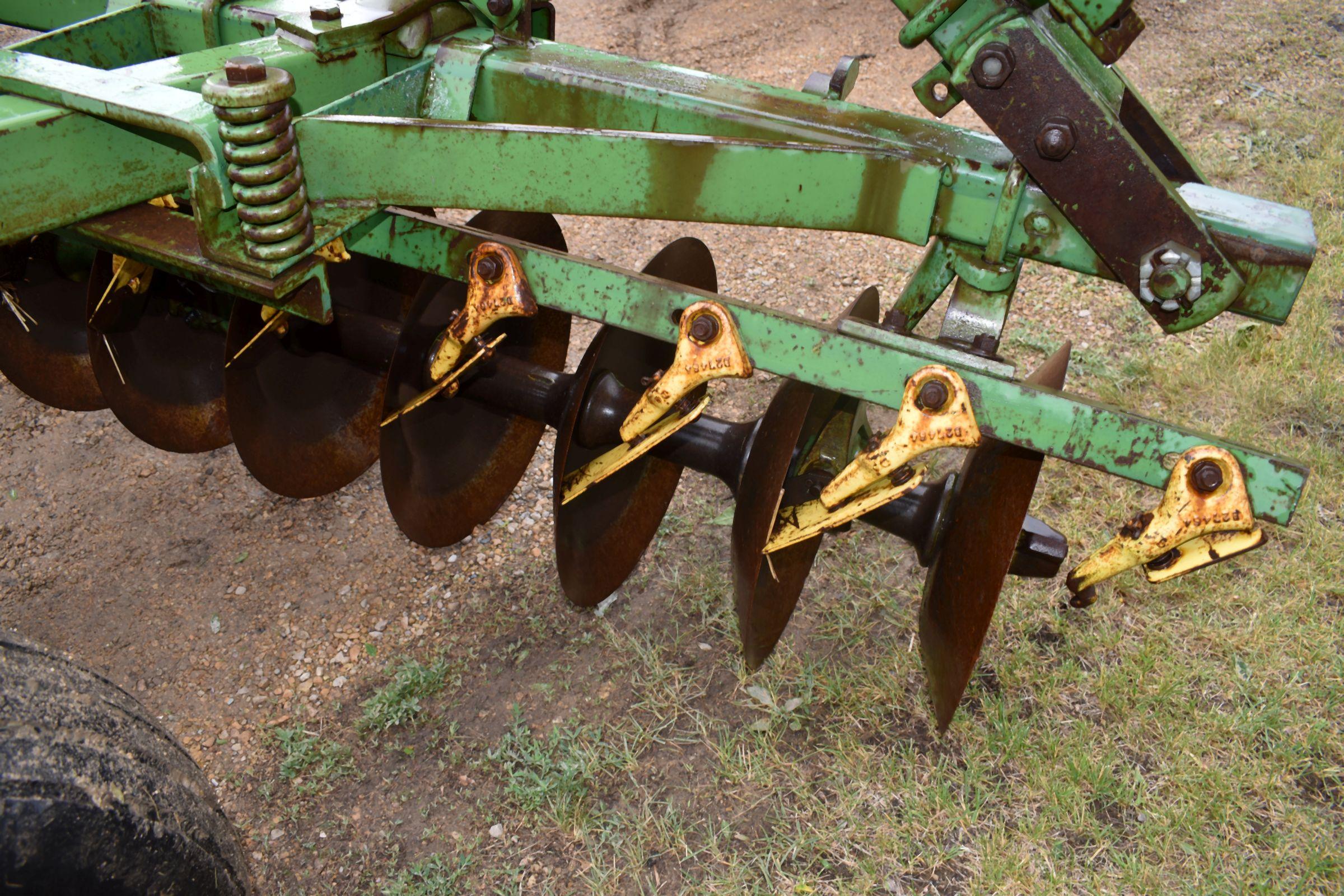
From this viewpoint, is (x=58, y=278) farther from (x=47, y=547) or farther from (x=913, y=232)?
(x=913, y=232)

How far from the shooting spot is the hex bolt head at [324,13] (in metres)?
1.86

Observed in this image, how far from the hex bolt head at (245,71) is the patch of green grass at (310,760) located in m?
1.45

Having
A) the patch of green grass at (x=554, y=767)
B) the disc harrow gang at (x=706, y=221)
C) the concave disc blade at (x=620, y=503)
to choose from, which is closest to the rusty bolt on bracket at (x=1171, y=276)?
the disc harrow gang at (x=706, y=221)

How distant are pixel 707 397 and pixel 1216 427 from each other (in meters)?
2.18

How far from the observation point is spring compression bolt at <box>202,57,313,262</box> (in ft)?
4.94

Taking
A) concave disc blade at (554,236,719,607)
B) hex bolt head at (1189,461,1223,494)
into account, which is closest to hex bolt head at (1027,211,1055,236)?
hex bolt head at (1189,461,1223,494)

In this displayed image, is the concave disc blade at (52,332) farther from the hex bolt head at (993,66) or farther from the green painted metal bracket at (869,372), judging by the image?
the hex bolt head at (993,66)

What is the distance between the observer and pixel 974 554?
195 cm

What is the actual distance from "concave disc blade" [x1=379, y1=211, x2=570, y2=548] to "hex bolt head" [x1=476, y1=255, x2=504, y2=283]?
33 centimetres

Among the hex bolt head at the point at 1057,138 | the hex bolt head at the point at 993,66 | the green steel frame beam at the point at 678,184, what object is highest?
the hex bolt head at the point at 993,66

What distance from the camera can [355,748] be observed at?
233 cm

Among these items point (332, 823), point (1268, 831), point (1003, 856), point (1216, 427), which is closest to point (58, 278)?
point (332, 823)

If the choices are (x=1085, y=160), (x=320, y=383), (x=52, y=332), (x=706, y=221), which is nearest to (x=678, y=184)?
(x=706, y=221)

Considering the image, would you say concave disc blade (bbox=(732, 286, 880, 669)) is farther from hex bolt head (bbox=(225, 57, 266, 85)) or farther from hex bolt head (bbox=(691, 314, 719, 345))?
hex bolt head (bbox=(225, 57, 266, 85))
